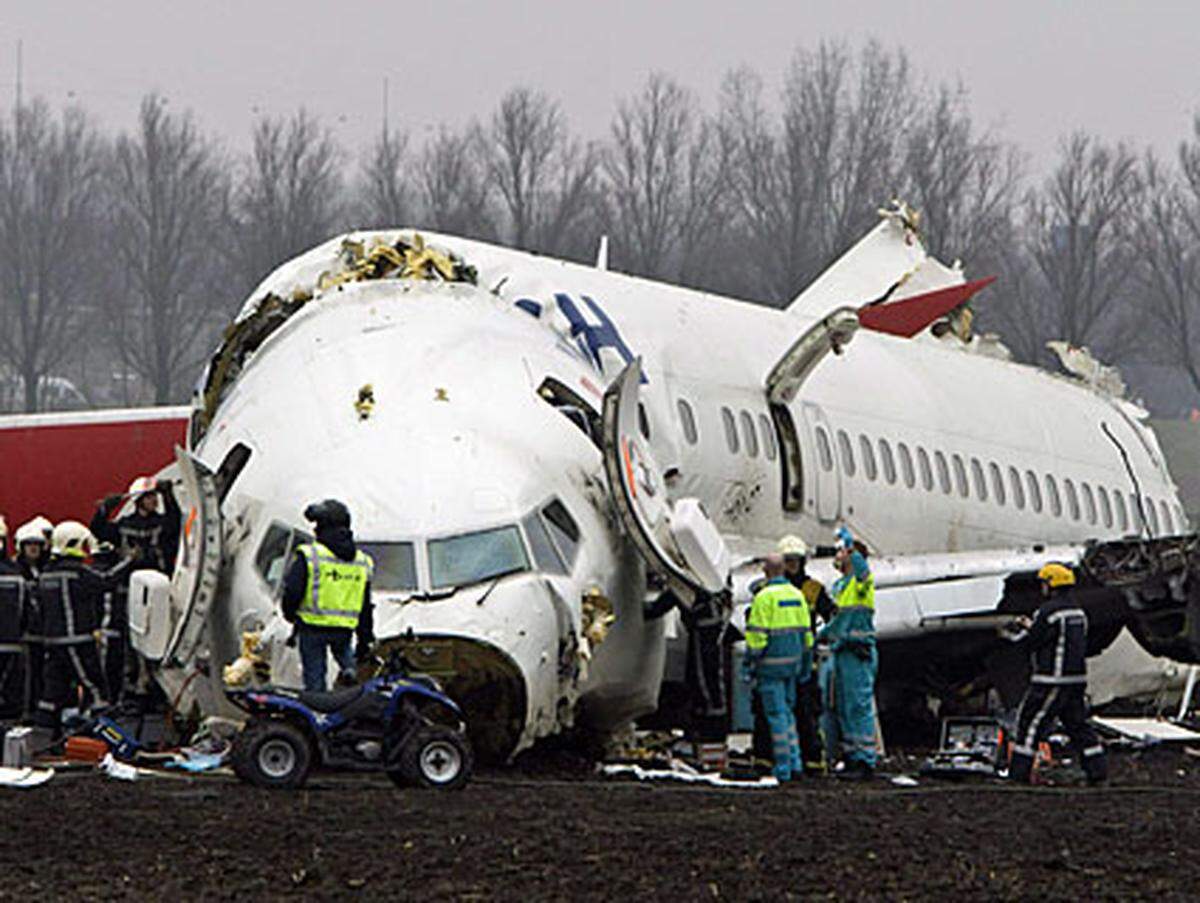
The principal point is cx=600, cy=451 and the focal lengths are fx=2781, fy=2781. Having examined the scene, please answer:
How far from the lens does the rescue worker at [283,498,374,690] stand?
57.3ft

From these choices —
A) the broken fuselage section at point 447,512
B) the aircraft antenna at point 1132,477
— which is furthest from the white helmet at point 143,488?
the aircraft antenna at point 1132,477

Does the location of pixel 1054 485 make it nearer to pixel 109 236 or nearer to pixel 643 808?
pixel 643 808

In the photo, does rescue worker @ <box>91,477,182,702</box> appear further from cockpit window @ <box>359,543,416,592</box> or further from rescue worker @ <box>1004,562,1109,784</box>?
rescue worker @ <box>1004,562,1109,784</box>

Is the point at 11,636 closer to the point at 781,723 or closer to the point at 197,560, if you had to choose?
the point at 197,560

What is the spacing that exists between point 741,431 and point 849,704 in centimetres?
505

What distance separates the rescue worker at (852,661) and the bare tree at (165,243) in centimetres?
5595

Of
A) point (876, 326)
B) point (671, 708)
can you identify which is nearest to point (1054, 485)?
point (876, 326)

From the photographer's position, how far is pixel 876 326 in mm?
34156

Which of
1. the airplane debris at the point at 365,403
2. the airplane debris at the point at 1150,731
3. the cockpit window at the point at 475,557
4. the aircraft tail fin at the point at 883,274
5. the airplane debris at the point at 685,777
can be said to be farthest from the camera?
the aircraft tail fin at the point at 883,274

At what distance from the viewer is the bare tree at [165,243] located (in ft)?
253

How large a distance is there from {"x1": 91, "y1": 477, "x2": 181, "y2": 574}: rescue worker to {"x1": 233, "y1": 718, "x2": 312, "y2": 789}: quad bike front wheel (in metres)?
6.77

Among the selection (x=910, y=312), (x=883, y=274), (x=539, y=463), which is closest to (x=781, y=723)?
(x=539, y=463)

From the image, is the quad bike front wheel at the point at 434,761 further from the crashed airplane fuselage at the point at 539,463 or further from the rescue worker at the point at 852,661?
the rescue worker at the point at 852,661

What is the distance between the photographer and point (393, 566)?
1816 cm
